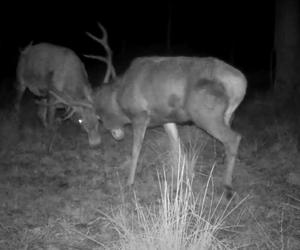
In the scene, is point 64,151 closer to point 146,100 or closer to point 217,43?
point 146,100

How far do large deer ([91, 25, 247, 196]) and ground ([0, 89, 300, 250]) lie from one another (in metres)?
0.53

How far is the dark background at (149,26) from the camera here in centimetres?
2900

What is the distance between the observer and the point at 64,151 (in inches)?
323

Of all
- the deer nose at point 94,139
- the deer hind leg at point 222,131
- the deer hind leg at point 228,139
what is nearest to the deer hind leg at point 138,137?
the deer hind leg at point 222,131

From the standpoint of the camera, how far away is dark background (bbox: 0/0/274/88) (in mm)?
29000

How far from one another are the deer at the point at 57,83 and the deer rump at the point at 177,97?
1.02 meters

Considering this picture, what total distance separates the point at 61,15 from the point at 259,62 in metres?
13.6

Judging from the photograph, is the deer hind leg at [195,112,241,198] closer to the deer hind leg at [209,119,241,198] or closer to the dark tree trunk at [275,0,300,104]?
the deer hind leg at [209,119,241,198]

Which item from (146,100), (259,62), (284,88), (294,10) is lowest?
(259,62)

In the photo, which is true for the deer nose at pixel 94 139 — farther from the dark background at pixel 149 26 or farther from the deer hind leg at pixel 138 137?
the dark background at pixel 149 26

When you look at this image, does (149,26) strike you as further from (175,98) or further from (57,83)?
(175,98)

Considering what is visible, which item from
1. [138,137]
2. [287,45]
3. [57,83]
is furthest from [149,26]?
[138,137]

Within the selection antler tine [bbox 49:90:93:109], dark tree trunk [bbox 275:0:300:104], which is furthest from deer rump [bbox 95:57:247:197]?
dark tree trunk [bbox 275:0:300:104]

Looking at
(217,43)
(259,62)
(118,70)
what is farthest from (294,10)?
(217,43)
